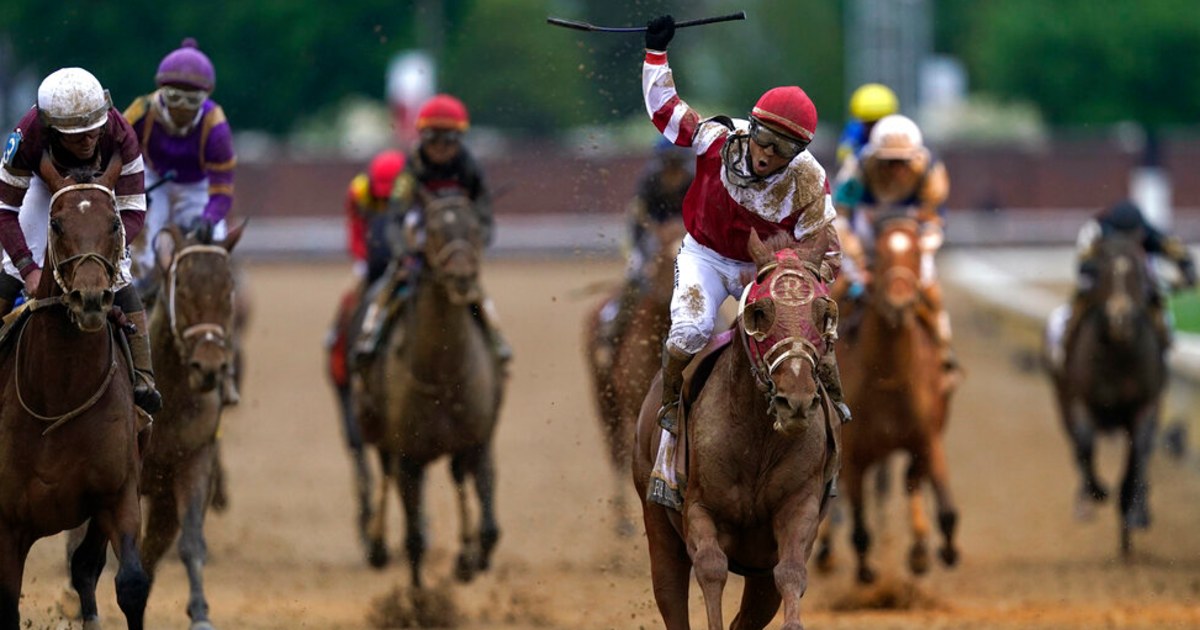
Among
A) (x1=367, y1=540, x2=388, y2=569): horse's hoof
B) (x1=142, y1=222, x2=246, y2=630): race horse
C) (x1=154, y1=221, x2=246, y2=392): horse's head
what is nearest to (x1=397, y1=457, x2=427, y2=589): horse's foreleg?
(x1=367, y1=540, x2=388, y2=569): horse's hoof

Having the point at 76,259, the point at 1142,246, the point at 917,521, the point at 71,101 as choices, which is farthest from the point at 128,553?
the point at 1142,246

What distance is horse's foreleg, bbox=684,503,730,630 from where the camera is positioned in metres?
7.64

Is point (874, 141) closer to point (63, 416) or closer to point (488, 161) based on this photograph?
point (63, 416)

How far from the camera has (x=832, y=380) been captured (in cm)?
809

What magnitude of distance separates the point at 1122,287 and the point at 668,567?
693 cm

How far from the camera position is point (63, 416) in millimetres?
8242

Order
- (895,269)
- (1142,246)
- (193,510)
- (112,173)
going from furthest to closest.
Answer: (1142,246), (895,269), (193,510), (112,173)

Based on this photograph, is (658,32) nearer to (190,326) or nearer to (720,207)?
(720,207)

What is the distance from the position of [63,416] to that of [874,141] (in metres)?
6.34

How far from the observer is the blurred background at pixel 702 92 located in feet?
153

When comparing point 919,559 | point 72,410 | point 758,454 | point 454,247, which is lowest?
point 919,559

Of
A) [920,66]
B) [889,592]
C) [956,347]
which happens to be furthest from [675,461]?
[920,66]

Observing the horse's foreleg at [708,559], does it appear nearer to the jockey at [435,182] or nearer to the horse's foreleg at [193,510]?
the horse's foreleg at [193,510]

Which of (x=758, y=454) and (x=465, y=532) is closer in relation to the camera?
(x=758, y=454)
